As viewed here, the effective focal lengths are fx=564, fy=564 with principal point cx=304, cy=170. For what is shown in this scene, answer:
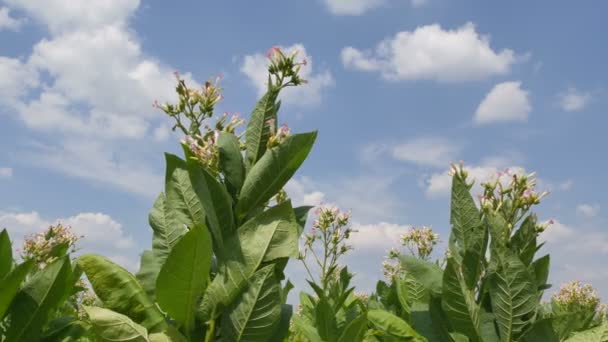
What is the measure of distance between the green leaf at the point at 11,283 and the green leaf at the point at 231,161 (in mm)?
895

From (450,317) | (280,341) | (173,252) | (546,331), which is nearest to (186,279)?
(173,252)

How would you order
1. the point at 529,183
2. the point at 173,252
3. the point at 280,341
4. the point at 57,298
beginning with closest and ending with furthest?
the point at 173,252, the point at 280,341, the point at 57,298, the point at 529,183

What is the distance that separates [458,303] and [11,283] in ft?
6.38

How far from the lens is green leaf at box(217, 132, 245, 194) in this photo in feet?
7.38

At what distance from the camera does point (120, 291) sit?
225 centimetres

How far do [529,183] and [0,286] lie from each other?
2.55 metres

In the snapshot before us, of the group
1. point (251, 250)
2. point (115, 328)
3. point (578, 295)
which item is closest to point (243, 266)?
point (251, 250)

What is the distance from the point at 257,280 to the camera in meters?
2.07

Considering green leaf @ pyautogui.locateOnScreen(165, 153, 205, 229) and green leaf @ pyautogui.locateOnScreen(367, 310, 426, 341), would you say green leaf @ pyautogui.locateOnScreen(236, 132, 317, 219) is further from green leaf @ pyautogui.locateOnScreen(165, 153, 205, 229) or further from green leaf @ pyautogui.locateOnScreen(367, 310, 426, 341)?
green leaf @ pyautogui.locateOnScreen(367, 310, 426, 341)

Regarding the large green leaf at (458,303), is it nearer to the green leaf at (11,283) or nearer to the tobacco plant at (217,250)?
the tobacco plant at (217,250)

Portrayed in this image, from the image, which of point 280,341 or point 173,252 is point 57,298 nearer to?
point 173,252

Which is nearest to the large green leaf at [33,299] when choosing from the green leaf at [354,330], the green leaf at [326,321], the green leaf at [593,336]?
the green leaf at [354,330]

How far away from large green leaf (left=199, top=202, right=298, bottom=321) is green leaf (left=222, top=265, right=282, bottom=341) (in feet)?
0.14

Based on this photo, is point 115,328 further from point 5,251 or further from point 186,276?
point 5,251
